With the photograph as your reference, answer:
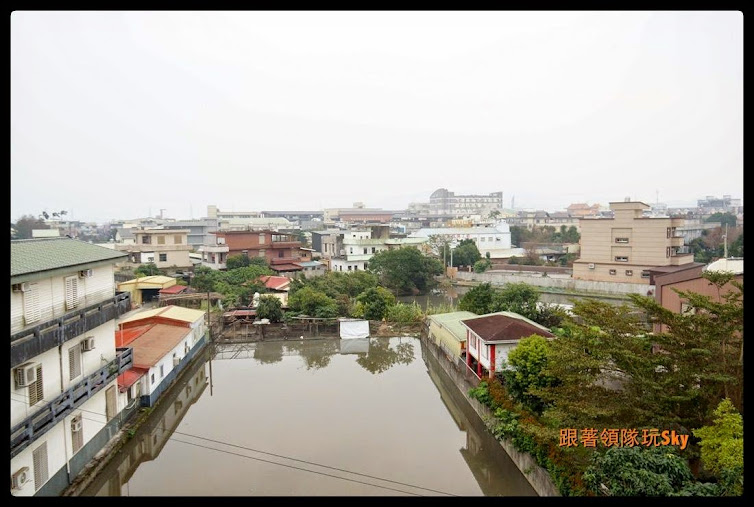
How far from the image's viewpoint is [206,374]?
11.0 m

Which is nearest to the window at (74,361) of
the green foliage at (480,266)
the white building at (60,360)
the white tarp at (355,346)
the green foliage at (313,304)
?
the white building at (60,360)

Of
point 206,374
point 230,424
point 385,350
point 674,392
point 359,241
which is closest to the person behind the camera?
point 674,392

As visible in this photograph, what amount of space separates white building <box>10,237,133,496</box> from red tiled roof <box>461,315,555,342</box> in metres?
5.79

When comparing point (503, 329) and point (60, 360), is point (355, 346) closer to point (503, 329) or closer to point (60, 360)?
point (503, 329)

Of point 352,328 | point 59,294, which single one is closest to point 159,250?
point 352,328

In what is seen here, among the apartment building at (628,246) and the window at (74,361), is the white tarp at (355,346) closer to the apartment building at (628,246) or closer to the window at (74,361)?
the window at (74,361)

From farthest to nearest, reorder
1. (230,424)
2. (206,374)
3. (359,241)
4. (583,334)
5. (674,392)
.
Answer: (359,241) < (206,374) < (230,424) < (583,334) < (674,392)

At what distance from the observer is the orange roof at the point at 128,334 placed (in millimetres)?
9211

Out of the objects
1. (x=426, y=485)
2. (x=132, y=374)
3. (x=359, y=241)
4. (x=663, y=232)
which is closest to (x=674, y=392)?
(x=426, y=485)

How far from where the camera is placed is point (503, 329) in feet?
27.5

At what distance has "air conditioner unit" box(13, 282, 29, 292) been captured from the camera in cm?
495

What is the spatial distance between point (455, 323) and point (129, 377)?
668 centimetres

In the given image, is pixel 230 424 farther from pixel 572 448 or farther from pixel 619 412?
pixel 619 412

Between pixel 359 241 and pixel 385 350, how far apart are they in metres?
12.4
